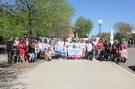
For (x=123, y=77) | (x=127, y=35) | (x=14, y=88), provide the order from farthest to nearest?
(x=127, y=35) < (x=123, y=77) < (x=14, y=88)

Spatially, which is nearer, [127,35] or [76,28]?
[76,28]

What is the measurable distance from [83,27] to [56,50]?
197 feet

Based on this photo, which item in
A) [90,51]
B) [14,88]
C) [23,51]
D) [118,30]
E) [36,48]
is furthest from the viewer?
[118,30]

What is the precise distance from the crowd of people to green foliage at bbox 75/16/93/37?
2256 inches

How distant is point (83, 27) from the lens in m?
85.4

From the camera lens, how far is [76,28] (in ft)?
278

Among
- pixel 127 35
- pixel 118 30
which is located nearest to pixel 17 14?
pixel 127 35

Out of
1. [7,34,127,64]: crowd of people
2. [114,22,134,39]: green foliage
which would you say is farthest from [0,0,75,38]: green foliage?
[114,22,134,39]: green foliage

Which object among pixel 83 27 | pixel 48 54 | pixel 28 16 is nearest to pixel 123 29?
pixel 83 27

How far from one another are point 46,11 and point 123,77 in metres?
17.7

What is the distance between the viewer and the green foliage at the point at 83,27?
3339 inches

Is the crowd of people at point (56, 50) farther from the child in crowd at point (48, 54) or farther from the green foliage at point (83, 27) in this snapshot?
the green foliage at point (83, 27)

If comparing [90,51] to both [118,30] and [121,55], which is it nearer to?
[121,55]

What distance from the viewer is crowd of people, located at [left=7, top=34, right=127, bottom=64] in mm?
21094
